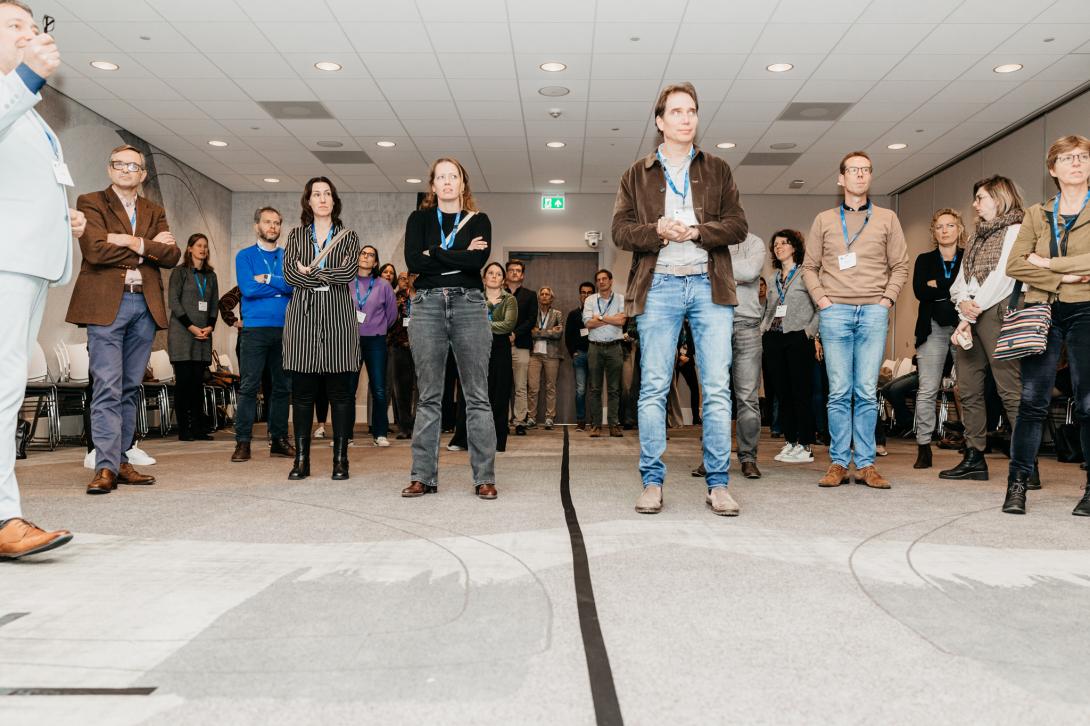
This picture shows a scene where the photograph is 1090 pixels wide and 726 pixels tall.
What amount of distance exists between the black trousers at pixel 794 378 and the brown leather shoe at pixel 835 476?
1140 mm

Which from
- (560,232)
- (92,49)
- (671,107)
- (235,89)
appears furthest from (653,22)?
(560,232)

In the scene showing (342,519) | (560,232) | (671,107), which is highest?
(560,232)

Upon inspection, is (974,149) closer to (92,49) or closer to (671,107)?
(671,107)

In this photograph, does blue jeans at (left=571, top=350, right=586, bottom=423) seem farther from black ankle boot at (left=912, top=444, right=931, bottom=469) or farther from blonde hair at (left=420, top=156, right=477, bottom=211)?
blonde hair at (left=420, top=156, right=477, bottom=211)

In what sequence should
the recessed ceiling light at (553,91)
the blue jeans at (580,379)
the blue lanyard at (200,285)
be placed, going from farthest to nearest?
1. the blue jeans at (580,379)
2. the recessed ceiling light at (553,91)
3. the blue lanyard at (200,285)

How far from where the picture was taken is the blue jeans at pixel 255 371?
16.1ft

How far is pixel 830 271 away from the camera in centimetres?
388

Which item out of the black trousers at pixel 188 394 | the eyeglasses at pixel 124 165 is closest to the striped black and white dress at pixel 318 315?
the eyeglasses at pixel 124 165

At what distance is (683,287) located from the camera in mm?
3041

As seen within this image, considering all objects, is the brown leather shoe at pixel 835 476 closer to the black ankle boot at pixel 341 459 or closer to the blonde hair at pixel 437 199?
the blonde hair at pixel 437 199

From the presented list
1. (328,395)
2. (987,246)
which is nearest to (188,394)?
(328,395)

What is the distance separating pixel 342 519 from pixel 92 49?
229 inches

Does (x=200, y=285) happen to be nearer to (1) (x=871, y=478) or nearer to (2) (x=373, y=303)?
(2) (x=373, y=303)

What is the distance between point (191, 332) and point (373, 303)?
5.99 ft
